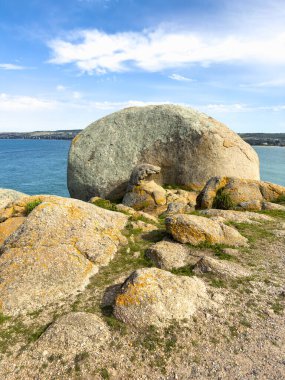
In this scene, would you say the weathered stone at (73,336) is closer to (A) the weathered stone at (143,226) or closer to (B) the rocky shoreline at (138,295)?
(B) the rocky shoreline at (138,295)

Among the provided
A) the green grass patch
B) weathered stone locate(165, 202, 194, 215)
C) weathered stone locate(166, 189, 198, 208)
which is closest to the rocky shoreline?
the green grass patch

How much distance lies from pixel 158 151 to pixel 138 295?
75.5 feet

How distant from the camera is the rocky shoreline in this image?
333 inches

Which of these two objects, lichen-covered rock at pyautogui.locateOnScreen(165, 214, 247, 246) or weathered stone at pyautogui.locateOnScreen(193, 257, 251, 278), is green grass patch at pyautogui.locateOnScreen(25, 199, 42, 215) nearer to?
lichen-covered rock at pyautogui.locateOnScreen(165, 214, 247, 246)

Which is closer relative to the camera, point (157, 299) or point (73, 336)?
point (73, 336)

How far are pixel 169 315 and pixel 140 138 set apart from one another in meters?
24.4

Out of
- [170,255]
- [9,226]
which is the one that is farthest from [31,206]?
[170,255]

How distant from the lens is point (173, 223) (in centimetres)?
1538

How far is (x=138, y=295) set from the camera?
1032cm

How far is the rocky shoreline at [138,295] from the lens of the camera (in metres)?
8.47

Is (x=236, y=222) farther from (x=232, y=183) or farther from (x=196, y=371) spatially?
(x=196, y=371)

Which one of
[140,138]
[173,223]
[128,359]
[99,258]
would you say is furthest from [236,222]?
[140,138]

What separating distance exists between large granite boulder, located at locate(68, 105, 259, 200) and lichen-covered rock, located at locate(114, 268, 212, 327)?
20.3m

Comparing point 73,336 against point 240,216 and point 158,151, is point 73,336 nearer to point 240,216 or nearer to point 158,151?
point 240,216
